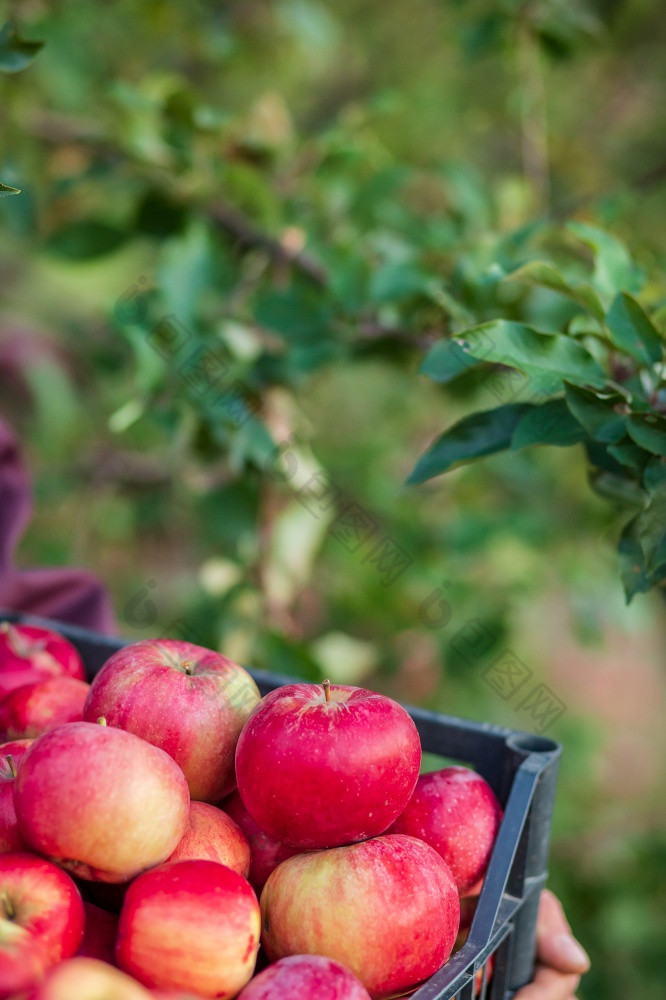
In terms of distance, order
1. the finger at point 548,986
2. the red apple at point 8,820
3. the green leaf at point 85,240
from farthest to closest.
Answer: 1. the green leaf at point 85,240
2. the finger at point 548,986
3. the red apple at point 8,820

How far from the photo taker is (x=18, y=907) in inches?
23.3

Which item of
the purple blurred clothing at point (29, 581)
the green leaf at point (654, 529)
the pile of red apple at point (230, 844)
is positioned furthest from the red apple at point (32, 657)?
the green leaf at point (654, 529)

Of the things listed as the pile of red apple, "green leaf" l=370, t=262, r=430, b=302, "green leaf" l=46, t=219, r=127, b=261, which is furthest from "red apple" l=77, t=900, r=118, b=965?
"green leaf" l=46, t=219, r=127, b=261

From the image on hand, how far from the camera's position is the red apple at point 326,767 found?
670 mm

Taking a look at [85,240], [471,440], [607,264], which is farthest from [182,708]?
[85,240]

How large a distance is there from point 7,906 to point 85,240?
129 centimetres

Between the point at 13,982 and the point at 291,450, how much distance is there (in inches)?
43.5

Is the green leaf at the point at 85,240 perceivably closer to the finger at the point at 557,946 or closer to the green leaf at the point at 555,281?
the green leaf at the point at 555,281

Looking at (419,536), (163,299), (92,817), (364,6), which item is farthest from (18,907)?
(364,6)

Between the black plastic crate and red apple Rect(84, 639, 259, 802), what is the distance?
0.47ft

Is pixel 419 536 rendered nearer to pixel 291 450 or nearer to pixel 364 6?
pixel 291 450

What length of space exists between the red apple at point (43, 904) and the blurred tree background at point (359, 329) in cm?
50

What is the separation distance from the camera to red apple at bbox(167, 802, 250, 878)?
681 mm

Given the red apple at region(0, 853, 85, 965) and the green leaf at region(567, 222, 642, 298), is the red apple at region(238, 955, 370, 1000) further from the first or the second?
the green leaf at region(567, 222, 642, 298)
